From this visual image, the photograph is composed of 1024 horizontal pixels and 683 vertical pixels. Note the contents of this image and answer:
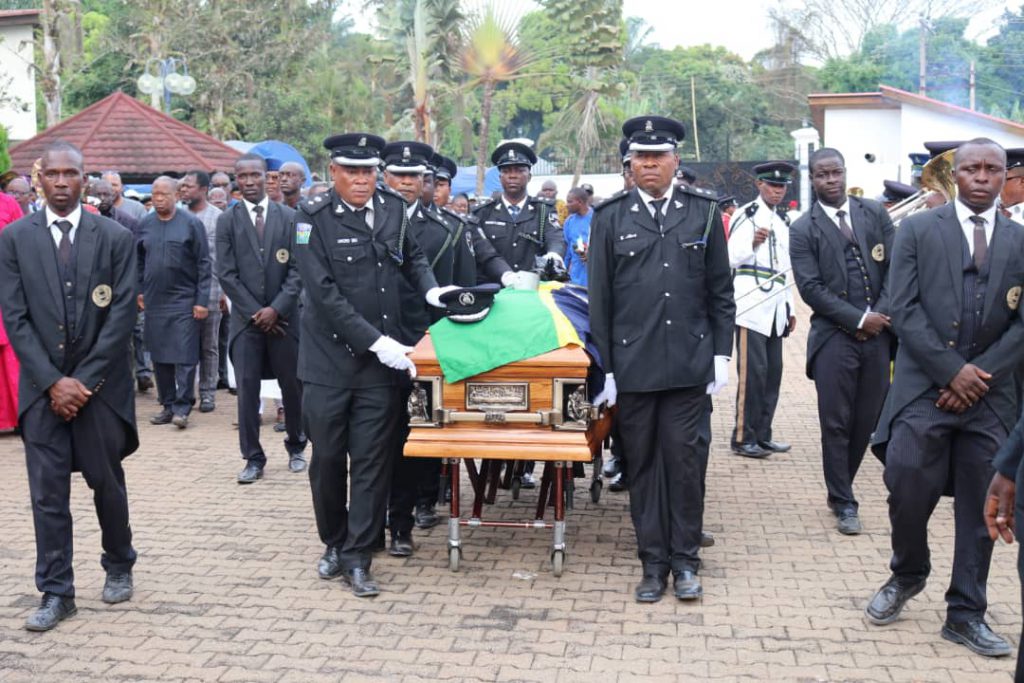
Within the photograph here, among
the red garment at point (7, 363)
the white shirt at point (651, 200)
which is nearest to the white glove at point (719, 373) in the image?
the white shirt at point (651, 200)

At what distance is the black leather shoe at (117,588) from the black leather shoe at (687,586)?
2572 mm

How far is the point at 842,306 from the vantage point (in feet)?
→ 22.4

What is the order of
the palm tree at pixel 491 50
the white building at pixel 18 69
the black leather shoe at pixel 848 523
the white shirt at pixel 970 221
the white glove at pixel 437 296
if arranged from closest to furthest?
the white shirt at pixel 970 221 → the white glove at pixel 437 296 → the black leather shoe at pixel 848 523 → the palm tree at pixel 491 50 → the white building at pixel 18 69

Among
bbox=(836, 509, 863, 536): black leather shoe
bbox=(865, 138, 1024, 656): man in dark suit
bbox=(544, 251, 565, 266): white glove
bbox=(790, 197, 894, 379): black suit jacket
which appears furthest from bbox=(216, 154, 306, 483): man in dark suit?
bbox=(865, 138, 1024, 656): man in dark suit

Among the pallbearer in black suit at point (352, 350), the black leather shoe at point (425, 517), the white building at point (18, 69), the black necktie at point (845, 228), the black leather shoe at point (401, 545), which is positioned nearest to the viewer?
the pallbearer in black suit at point (352, 350)

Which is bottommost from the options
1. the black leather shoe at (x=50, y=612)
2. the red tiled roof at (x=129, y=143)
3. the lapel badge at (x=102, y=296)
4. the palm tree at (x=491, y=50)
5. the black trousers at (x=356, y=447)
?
the black leather shoe at (x=50, y=612)

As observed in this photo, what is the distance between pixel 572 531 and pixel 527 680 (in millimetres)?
2314

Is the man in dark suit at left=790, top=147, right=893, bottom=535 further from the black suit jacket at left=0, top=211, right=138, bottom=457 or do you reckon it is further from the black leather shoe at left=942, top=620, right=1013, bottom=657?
the black suit jacket at left=0, top=211, right=138, bottom=457

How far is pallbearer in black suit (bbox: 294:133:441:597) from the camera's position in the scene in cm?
589

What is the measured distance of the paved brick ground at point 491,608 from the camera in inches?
192

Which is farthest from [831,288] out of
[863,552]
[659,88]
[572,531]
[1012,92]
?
[659,88]

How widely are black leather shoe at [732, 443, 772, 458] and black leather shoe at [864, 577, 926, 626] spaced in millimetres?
3796

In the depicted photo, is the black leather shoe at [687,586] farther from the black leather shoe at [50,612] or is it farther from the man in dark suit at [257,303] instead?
the man in dark suit at [257,303]

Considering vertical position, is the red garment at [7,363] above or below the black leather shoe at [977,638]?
above
